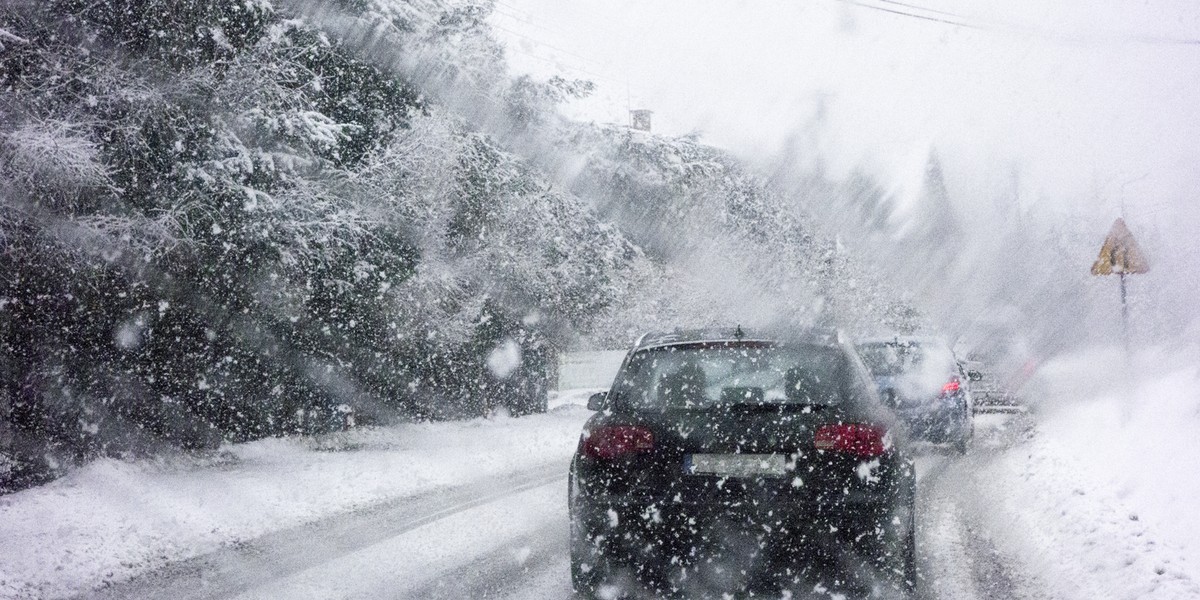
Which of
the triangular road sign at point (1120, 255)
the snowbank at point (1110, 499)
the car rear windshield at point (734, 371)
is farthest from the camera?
the triangular road sign at point (1120, 255)

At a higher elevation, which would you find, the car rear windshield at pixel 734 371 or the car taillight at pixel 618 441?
the car rear windshield at pixel 734 371

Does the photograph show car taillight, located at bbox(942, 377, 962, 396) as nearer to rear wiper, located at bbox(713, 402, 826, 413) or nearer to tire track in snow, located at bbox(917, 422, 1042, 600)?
tire track in snow, located at bbox(917, 422, 1042, 600)

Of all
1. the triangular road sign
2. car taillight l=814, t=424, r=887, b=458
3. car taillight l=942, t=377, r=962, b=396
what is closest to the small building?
car taillight l=942, t=377, r=962, b=396

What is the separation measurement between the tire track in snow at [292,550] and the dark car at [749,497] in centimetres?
274

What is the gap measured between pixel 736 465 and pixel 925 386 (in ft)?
29.8

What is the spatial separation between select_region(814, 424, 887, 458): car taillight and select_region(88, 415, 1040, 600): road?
1.18 m

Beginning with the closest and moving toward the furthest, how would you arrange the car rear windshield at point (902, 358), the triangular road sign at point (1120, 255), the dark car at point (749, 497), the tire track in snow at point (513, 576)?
the dark car at point (749, 497)
the tire track in snow at point (513, 576)
the triangular road sign at point (1120, 255)
the car rear windshield at point (902, 358)

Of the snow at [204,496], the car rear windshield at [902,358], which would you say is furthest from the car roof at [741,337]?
the car rear windshield at [902,358]

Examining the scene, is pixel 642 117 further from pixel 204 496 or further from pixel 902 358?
pixel 204 496

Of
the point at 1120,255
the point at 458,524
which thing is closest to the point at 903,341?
the point at 1120,255

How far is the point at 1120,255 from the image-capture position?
1291 cm

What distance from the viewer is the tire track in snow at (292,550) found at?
6762 millimetres

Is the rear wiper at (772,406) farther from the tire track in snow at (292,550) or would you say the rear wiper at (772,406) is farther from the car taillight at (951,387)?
the car taillight at (951,387)

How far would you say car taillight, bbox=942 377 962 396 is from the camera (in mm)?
13469
